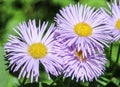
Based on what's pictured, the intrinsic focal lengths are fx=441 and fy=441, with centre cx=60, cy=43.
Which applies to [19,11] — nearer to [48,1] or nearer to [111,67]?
[48,1]

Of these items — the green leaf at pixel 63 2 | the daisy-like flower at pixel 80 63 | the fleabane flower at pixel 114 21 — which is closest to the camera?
the daisy-like flower at pixel 80 63

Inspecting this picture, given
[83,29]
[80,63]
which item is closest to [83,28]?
[83,29]

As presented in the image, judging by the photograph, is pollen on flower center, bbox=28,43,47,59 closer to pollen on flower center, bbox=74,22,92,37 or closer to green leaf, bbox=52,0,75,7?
pollen on flower center, bbox=74,22,92,37

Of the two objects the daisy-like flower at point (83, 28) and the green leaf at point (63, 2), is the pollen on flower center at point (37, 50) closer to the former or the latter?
the daisy-like flower at point (83, 28)

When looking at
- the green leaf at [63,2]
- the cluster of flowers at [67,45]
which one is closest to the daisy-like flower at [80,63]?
the cluster of flowers at [67,45]

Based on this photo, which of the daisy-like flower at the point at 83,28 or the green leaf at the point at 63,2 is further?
the green leaf at the point at 63,2

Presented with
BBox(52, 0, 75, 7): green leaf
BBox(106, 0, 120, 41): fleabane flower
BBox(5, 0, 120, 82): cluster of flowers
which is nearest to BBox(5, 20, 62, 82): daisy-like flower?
BBox(5, 0, 120, 82): cluster of flowers

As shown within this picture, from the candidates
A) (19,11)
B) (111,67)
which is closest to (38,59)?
(111,67)
